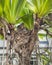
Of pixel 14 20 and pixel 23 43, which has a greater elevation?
pixel 14 20

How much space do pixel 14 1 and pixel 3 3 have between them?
84 millimetres

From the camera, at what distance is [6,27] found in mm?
1390

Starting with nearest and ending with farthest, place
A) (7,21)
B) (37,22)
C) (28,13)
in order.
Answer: (37,22)
(7,21)
(28,13)

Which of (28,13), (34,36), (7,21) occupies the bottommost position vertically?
(34,36)

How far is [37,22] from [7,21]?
249mm

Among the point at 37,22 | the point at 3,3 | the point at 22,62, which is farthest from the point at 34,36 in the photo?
the point at 3,3

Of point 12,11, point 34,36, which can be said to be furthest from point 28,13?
point 34,36

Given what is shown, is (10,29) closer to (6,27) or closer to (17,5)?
(6,27)

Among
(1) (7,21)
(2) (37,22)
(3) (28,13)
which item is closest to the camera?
(2) (37,22)

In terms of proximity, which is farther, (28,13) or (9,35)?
(28,13)

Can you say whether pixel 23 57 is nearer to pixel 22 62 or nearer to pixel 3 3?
pixel 22 62

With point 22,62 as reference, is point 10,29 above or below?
above

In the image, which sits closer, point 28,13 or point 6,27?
point 6,27

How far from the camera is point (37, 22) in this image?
4.29 feet
